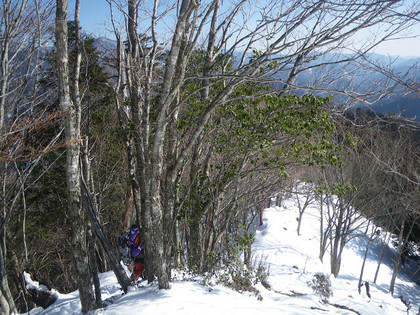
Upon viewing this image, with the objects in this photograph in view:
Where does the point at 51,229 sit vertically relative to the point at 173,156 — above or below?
below

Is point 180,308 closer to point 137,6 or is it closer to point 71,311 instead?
point 71,311

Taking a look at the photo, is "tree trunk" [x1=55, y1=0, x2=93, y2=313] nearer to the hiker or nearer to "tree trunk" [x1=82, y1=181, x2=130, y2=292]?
"tree trunk" [x1=82, y1=181, x2=130, y2=292]

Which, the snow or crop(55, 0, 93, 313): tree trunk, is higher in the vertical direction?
crop(55, 0, 93, 313): tree trunk

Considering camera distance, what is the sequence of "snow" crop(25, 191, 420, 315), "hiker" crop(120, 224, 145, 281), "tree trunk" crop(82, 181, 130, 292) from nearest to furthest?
"snow" crop(25, 191, 420, 315) → "tree trunk" crop(82, 181, 130, 292) → "hiker" crop(120, 224, 145, 281)

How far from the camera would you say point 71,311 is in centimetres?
541

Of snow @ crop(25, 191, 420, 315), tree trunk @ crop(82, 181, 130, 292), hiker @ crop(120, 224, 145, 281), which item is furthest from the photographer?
hiker @ crop(120, 224, 145, 281)

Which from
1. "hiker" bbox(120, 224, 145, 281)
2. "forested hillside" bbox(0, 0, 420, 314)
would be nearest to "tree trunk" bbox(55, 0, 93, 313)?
"forested hillside" bbox(0, 0, 420, 314)

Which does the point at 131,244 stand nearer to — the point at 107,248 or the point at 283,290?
the point at 107,248

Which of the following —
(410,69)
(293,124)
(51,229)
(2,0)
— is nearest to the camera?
(410,69)

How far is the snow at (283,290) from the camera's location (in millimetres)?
4102

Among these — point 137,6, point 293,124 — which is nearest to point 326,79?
point 293,124

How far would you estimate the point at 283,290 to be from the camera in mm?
8570

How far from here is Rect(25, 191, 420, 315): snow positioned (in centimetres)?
410

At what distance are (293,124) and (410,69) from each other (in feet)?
6.28
